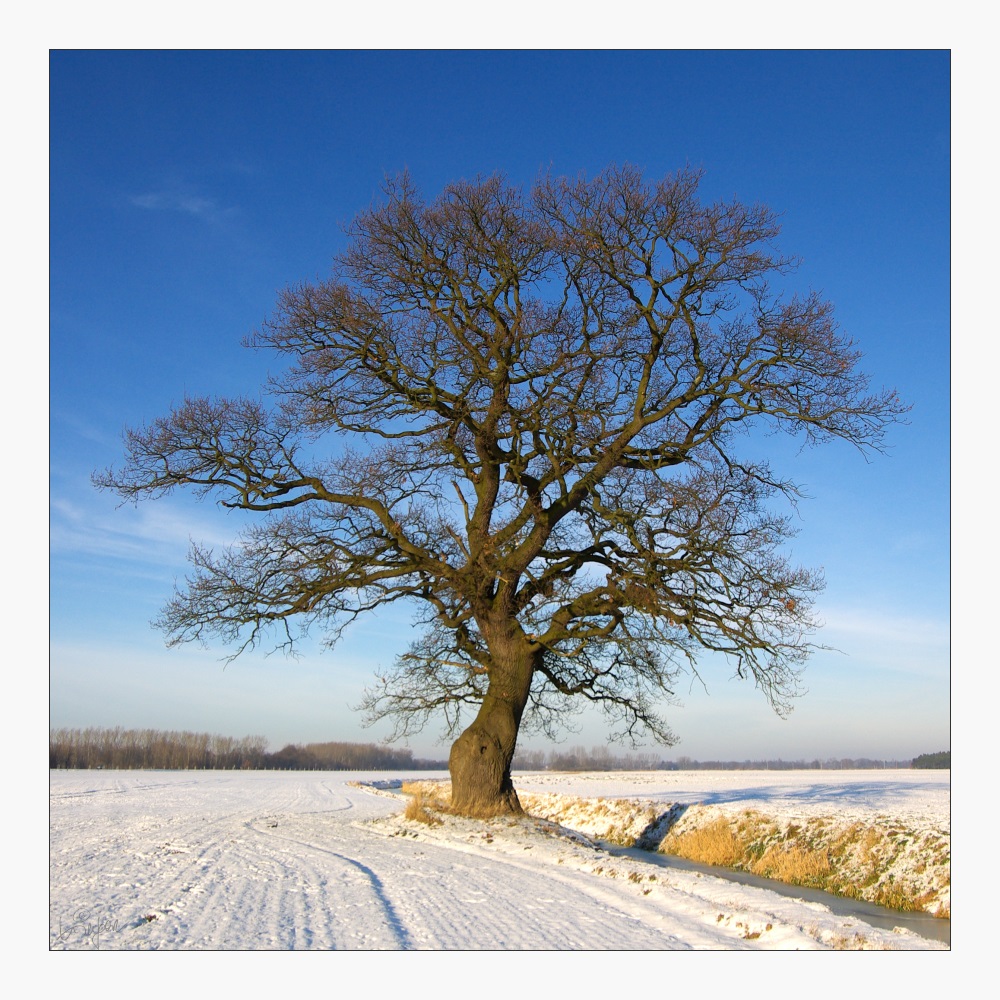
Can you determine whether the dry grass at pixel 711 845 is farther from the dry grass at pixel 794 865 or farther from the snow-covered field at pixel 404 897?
the snow-covered field at pixel 404 897

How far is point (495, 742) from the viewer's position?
16984 mm

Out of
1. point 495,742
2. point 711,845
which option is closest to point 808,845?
point 711,845

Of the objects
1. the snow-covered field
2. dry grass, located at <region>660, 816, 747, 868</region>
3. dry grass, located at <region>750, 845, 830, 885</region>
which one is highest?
the snow-covered field

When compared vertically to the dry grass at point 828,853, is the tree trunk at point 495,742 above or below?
above

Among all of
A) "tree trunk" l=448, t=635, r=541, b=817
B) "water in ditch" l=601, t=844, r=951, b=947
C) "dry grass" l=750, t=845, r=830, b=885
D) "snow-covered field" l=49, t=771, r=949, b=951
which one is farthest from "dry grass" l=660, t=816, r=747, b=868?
"tree trunk" l=448, t=635, r=541, b=817

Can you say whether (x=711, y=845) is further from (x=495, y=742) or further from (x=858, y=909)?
(x=858, y=909)

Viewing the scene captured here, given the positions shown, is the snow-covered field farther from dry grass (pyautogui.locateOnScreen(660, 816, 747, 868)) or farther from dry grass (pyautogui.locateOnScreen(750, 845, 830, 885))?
dry grass (pyautogui.locateOnScreen(660, 816, 747, 868))

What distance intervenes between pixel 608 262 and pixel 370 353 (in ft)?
→ 16.8

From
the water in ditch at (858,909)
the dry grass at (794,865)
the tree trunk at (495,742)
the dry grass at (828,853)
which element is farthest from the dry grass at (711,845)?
the tree trunk at (495,742)

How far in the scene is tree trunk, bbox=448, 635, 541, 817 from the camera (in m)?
16.9

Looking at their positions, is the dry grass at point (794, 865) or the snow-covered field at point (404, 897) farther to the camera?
the dry grass at point (794, 865)

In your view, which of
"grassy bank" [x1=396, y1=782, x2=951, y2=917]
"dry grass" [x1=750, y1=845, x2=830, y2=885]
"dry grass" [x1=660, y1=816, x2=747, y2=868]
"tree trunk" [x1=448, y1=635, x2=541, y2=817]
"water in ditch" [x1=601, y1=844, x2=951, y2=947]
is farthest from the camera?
"dry grass" [x1=660, y1=816, x2=747, y2=868]

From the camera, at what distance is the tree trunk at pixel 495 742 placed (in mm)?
16875

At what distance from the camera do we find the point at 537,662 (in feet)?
58.1
